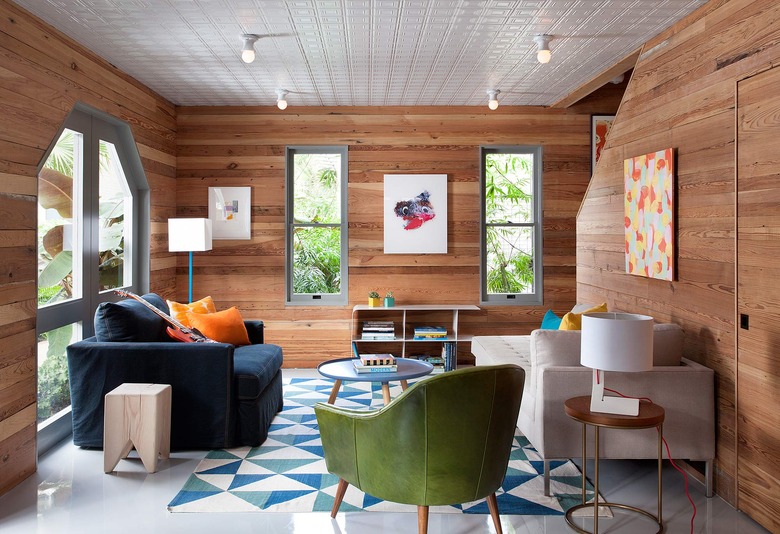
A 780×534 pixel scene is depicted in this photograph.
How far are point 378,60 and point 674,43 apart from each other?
2032 millimetres

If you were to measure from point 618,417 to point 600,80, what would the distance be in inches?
135

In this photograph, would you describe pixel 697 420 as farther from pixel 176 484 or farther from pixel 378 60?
pixel 378 60

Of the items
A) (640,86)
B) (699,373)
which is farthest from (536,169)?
(699,373)

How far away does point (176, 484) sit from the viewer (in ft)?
11.4

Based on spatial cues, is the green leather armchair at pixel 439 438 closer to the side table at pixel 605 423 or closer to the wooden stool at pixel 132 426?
the side table at pixel 605 423

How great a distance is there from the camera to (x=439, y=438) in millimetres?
2520

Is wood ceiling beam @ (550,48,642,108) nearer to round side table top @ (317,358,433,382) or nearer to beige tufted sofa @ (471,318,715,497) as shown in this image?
beige tufted sofa @ (471,318,715,497)

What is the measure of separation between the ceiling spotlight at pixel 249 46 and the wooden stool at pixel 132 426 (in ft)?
7.11

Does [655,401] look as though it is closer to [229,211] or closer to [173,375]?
[173,375]

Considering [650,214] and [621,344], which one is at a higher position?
[650,214]

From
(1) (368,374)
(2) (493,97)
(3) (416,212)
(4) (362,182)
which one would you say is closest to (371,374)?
(1) (368,374)

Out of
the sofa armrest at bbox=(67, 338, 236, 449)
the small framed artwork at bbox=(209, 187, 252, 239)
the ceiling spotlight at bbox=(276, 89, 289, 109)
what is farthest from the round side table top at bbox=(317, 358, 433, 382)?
the ceiling spotlight at bbox=(276, 89, 289, 109)

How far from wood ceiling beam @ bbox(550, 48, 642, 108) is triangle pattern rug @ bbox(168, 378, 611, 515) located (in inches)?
112

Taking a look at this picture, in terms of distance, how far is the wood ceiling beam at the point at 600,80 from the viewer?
4742 mm
